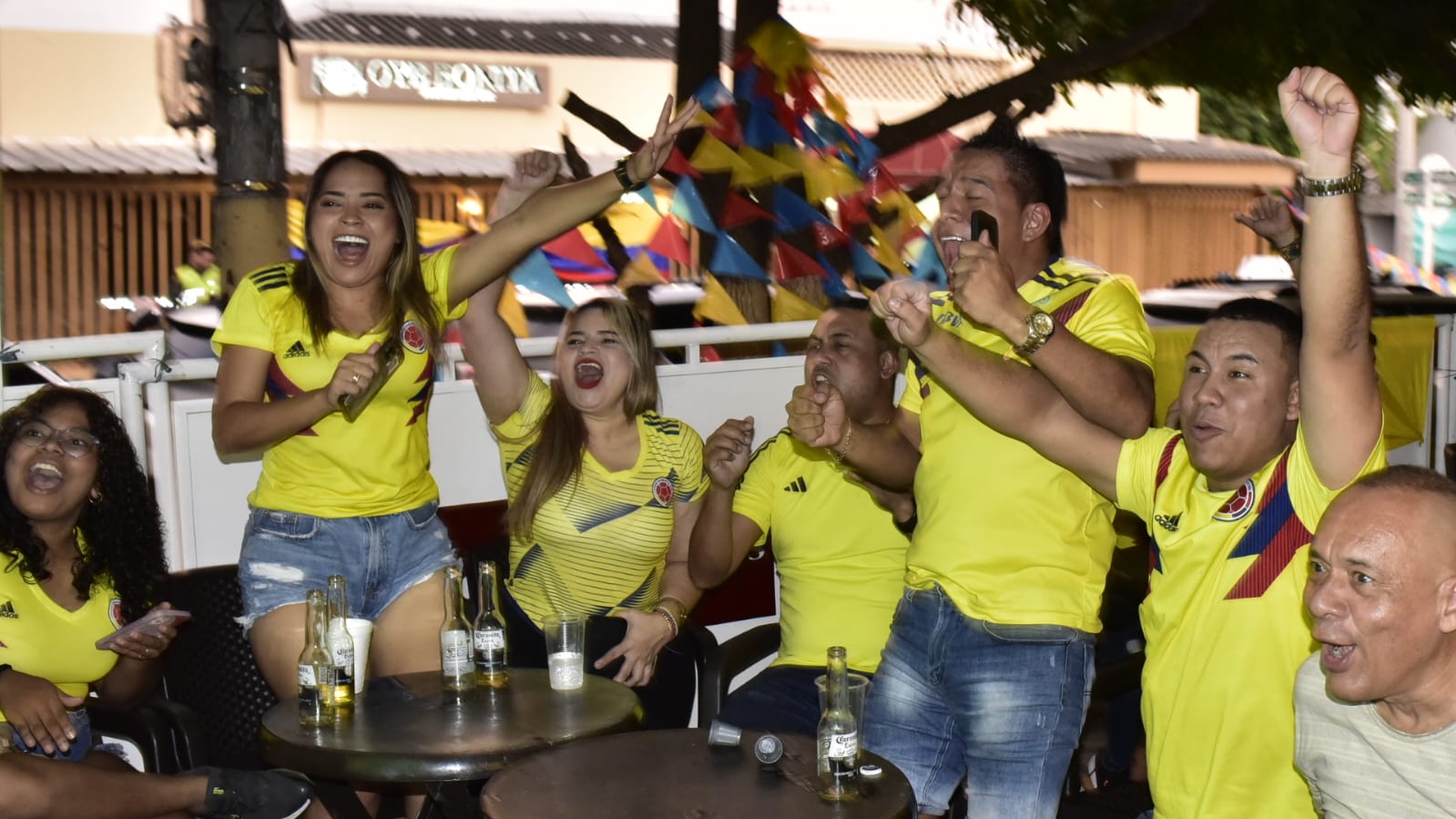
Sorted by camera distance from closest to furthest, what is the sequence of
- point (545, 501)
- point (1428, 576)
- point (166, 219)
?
point (1428, 576), point (545, 501), point (166, 219)

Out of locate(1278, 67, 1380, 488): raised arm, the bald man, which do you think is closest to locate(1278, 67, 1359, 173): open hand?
locate(1278, 67, 1380, 488): raised arm

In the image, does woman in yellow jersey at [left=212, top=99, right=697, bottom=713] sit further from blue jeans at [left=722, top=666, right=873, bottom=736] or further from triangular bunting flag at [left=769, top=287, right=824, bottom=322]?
triangular bunting flag at [left=769, top=287, right=824, bottom=322]

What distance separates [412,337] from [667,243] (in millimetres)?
3039

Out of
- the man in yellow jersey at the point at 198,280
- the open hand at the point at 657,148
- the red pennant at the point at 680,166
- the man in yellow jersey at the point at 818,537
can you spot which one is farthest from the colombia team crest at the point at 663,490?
the man in yellow jersey at the point at 198,280

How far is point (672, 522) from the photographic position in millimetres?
4441

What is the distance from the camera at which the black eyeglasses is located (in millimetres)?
3838

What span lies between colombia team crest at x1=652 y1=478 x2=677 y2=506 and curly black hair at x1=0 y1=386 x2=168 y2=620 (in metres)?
1.29

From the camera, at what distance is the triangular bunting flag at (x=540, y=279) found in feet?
18.7

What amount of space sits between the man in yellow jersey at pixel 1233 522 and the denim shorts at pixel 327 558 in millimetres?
1518

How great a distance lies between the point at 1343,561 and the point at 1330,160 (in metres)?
0.64

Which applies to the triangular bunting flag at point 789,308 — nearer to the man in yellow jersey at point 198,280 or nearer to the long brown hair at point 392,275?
the long brown hair at point 392,275

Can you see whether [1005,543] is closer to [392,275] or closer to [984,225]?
[984,225]

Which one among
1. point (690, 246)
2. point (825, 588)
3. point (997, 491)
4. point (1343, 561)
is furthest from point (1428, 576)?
point (690, 246)

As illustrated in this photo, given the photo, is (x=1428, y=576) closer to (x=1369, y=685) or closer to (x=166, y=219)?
(x=1369, y=685)
